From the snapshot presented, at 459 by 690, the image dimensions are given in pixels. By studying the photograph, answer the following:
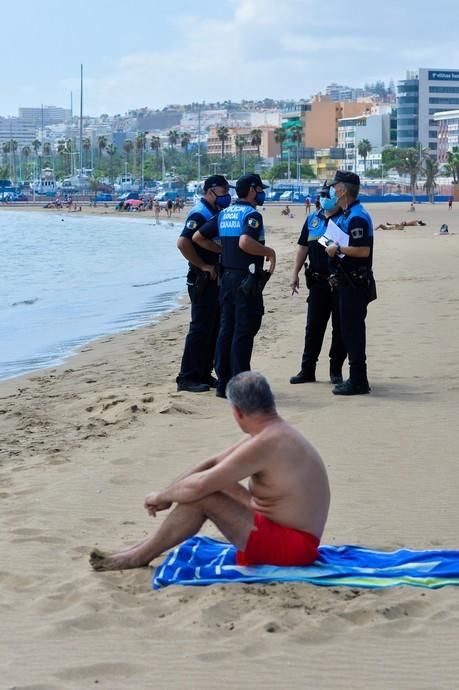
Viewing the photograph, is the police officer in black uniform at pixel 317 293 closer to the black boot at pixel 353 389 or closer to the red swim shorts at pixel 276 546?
the black boot at pixel 353 389

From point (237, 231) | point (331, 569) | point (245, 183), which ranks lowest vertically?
point (331, 569)

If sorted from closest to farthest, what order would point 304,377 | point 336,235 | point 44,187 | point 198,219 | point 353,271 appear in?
point 336,235 < point 353,271 < point 198,219 < point 304,377 < point 44,187

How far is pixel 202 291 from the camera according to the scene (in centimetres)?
992

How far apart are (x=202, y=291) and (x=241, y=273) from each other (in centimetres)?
71

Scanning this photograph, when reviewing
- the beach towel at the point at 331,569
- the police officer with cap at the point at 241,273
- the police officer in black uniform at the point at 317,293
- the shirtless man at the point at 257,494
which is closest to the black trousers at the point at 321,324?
the police officer in black uniform at the point at 317,293

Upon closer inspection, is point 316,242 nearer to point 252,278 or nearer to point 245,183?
point 252,278

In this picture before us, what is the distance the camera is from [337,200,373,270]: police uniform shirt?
9.27 meters

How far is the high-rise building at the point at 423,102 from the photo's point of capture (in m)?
177

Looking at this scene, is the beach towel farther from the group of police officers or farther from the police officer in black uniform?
the police officer in black uniform

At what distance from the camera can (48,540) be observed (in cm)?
595

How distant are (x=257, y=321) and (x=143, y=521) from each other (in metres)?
3.33

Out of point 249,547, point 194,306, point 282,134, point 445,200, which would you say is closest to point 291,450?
point 249,547

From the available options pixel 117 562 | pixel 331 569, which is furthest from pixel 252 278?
pixel 331 569

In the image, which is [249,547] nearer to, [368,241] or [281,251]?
[368,241]
